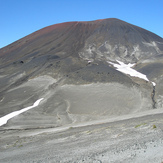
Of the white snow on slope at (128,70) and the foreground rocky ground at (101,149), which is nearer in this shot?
the foreground rocky ground at (101,149)

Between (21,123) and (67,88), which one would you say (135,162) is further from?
(67,88)

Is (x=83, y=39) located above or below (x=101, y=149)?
above

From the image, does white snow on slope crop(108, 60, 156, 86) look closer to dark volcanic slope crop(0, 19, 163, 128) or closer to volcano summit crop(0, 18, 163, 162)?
volcano summit crop(0, 18, 163, 162)

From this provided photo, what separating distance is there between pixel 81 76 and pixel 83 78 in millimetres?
1056

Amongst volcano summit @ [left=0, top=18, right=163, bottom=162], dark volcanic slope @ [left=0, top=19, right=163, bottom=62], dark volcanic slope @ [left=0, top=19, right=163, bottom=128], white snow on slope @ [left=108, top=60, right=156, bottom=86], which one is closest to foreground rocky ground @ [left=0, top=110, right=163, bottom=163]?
volcano summit @ [left=0, top=18, right=163, bottom=162]

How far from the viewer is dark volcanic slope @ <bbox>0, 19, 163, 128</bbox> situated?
30.3 metres

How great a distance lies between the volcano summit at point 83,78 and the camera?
29172mm

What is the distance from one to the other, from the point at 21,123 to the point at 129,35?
186ft

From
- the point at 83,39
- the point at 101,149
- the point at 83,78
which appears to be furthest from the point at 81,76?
the point at 83,39

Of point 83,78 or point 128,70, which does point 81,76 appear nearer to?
point 83,78

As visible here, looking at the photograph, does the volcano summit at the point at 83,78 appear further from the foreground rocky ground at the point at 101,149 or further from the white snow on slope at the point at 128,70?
the foreground rocky ground at the point at 101,149

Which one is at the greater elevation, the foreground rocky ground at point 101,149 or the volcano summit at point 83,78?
the volcano summit at point 83,78

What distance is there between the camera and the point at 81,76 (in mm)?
40469

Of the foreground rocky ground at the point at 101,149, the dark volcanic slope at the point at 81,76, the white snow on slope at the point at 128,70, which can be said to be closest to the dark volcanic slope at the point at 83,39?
the dark volcanic slope at the point at 81,76
